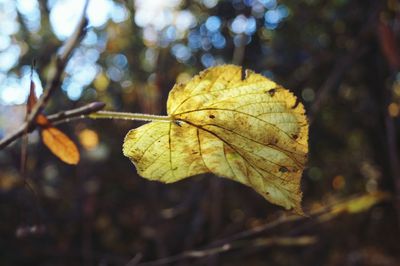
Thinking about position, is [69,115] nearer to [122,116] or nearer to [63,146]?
[122,116]

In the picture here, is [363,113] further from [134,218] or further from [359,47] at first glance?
[134,218]

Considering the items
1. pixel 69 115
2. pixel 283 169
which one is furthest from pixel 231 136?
pixel 69 115

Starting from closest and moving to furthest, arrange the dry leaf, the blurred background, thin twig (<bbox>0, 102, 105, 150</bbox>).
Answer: thin twig (<bbox>0, 102, 105, 150</bbox>) → the dry leaf → the blurred background

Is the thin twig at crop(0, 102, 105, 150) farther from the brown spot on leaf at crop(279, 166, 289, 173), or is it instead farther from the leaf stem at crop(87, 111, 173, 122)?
the brown spot on leaf at crop(279, 166, 289, 173)

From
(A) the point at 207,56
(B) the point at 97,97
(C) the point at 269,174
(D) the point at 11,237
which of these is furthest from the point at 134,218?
(C) the point at 269,174

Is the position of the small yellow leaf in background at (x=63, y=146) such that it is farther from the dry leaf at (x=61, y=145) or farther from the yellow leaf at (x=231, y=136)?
the yellow leaf at (x=231, y=136)

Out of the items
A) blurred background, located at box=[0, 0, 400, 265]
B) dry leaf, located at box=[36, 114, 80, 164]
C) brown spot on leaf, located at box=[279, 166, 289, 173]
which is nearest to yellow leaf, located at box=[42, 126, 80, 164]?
dry leaf, located at box=[36, 114, 80, 164]
